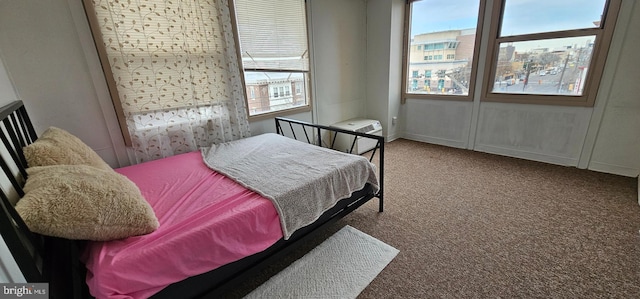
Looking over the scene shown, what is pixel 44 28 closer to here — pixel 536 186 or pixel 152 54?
pixel 152 54

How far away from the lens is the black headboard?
2.44 ft

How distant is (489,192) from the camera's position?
2.42 meters

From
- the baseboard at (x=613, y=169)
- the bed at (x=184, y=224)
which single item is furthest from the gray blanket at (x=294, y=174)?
the baseboard at (x=613, y=169)

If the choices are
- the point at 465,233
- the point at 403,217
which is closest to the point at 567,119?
the point at 465,233

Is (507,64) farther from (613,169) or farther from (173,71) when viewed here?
(173,71)

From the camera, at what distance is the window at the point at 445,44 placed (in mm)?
3262

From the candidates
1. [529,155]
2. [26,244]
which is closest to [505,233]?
[529,155]

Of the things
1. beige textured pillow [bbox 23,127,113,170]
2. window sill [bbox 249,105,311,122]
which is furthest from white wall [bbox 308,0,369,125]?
beige textured pillow [bbox 23,127,113,170]

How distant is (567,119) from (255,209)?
11.6 feet

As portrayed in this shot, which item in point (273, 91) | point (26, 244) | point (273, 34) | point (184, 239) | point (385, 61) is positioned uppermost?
point (273, 34)

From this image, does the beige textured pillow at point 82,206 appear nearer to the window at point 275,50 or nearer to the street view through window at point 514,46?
the window at point 275,50

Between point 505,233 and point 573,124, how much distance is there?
195 centimetres

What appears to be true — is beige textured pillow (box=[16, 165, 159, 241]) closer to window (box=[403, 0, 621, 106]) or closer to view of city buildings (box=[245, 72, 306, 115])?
view of city buildings (box=[245, 72, 306, 115])

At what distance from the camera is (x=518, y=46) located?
295 cm
